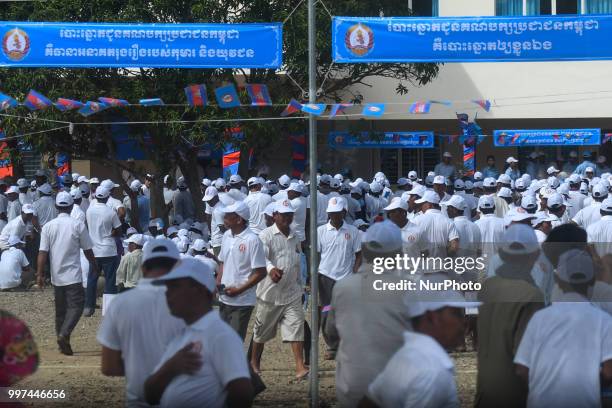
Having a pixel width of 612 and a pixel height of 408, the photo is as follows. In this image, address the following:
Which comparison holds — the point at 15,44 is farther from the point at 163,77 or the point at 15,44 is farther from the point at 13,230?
the point at 163,77

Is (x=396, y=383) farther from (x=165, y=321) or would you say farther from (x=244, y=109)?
(x=244, y=109)

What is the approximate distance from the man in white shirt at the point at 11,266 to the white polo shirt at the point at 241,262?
8038 mm

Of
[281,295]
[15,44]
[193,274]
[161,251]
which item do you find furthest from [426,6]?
[193,274]

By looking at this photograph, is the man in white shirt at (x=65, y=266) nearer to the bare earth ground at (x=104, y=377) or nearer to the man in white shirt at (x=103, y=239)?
the bare earth ground at (x=104, y=377)

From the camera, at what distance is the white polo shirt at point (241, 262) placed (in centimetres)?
953

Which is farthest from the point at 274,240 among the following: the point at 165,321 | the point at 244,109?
the point at 244,109

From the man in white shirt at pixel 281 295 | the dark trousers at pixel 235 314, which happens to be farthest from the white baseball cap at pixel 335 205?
the dark trousers at pixel 235 314

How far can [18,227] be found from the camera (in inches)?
675

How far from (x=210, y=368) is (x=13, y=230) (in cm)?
1287

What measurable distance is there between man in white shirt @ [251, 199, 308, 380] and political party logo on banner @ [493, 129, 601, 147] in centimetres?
1398

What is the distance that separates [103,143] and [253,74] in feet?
10.9

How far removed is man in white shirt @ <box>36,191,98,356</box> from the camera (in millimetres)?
11664

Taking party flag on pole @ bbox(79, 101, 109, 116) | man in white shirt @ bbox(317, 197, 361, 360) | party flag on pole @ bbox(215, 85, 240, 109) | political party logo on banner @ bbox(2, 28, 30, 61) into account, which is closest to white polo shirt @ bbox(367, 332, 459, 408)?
political party logo on banner @ bbox(2, 28, 30, 61)

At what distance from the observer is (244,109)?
57.6 ft
